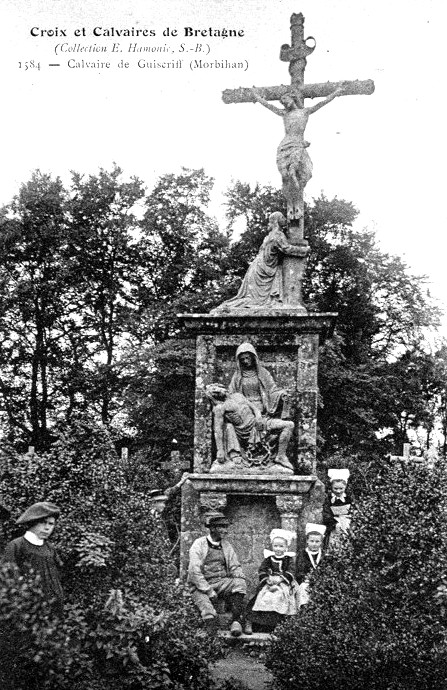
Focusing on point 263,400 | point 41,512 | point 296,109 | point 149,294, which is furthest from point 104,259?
point 41,512

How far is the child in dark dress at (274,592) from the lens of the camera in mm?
8602

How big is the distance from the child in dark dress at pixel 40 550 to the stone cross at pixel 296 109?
5648mm

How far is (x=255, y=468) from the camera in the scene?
9.71 m

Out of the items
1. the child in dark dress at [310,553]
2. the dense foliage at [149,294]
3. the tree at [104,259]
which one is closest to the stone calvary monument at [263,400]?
the child in dark dress at [310,553]

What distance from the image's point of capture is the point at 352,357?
23.9 meters

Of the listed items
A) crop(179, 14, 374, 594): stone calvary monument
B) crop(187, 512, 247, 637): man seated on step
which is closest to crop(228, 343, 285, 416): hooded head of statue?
crop(179, 14, 374, 594): stone calvary monument

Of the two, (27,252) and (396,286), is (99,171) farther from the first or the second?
(396,286)

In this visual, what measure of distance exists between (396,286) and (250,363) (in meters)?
15.8

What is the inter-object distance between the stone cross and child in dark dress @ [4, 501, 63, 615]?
5.65 m

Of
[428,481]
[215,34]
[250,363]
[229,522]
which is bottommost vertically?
[229,522]

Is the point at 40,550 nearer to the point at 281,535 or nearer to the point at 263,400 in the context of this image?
the point at 281,535

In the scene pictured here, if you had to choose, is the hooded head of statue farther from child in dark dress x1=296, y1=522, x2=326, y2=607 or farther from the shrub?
the shrub

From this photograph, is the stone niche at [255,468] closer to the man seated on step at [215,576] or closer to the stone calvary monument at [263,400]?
the stone calvary monument at [263,400]

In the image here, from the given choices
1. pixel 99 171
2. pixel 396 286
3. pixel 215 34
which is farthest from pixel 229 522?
pixel 99 171
